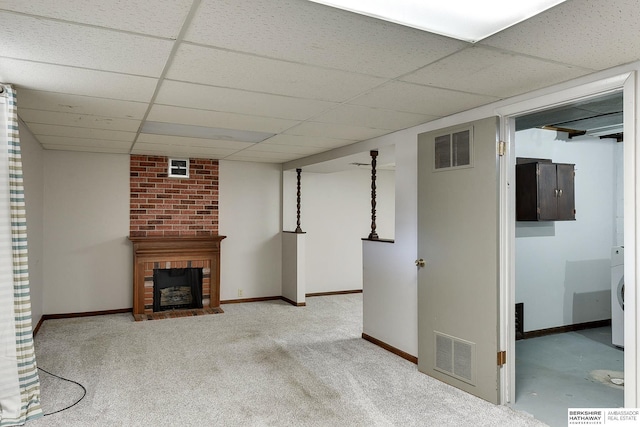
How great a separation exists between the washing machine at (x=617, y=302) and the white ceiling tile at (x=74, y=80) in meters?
4.64

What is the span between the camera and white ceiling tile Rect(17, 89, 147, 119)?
2914mm

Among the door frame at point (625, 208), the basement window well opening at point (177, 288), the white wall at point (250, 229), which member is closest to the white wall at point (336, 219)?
the white wall at point (250, 229)

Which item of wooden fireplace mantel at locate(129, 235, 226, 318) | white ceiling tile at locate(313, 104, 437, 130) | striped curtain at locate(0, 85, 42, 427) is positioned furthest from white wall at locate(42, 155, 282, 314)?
white ceiling tile at locate(313, 104, 437, 130)

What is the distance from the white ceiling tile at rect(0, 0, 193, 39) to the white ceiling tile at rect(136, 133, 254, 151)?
2641mm

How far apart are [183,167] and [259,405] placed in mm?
3995

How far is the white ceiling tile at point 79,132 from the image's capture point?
3.97 metres

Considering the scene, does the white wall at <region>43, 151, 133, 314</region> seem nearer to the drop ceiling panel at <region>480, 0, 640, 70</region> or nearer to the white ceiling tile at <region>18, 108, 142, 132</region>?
the white ceiling tile at <region>18, 108, 142, 132</region>

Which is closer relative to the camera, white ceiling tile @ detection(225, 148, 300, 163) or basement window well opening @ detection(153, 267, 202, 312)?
white ceiling tile @ detection(225, 148, 300, 163)

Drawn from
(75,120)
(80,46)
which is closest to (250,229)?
(75,120)

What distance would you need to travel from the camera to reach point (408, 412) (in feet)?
9.28

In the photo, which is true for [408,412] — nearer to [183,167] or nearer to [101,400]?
[101,400]

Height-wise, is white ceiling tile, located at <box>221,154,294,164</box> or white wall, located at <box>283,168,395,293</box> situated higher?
white ceiling tile, located at <box>221,154,294,164</box>

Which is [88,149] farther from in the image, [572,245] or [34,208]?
[572,245]

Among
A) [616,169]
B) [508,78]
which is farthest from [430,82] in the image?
[616,169]
